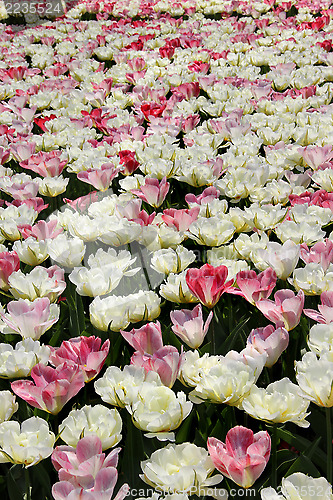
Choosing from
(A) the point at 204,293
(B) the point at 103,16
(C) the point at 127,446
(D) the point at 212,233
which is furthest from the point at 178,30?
(C) the point at 127,446

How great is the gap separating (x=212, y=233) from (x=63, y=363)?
776 mm

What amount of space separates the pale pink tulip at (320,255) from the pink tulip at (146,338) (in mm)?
559

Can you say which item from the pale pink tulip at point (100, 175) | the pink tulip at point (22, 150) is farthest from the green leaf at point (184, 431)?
the pink tulip at point (22, 150)

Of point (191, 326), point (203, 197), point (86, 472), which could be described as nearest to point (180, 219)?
point (203, 197)

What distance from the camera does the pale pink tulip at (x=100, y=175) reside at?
2369mm

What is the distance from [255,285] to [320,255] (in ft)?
0.89

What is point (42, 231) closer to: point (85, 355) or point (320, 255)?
point (85, 355)

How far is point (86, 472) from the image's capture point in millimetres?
1008

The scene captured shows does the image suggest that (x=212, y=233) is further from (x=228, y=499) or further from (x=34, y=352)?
(x=228, y=499)

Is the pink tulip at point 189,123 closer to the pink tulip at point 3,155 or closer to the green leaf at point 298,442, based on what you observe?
the pink tulip at point 3,155

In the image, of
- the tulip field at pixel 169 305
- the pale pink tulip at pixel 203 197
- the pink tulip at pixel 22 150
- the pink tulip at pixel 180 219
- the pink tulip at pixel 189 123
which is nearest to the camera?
the tulip field at pixel 169 305

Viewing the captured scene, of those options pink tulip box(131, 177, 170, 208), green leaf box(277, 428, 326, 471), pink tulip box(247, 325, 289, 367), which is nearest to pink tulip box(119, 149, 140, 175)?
pink tulip box(131, 177, 170, 208)

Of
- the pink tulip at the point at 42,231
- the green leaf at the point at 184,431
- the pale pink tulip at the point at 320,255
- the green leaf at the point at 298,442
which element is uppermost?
the pale pink tulip at the point at 320,255

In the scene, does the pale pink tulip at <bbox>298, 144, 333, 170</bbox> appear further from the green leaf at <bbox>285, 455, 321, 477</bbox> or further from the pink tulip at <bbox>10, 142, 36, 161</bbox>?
the green leaf at <bbox>285, 455, 321, 477</bbox>
